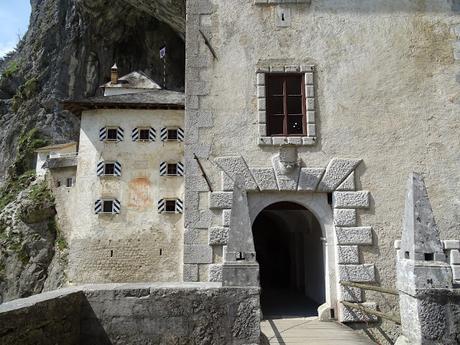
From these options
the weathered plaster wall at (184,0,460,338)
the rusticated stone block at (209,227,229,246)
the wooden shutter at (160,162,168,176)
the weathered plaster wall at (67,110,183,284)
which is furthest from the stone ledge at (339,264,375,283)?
the wooden shutter at (160,162,168,176)

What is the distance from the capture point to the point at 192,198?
8.63m

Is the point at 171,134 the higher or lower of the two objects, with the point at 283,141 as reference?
higher

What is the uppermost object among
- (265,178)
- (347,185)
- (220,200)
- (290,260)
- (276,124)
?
(276,124)

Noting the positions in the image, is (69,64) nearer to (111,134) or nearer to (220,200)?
(111,134)

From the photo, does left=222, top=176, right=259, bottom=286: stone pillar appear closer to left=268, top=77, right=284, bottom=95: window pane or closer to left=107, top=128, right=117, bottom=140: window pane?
left=268, top=77, right=284, bottom=95: window pane

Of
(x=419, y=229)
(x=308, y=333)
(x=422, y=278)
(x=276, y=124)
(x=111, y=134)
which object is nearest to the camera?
(x=422, y=278)

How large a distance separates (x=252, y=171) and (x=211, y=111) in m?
1.65

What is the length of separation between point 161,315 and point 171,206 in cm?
1270

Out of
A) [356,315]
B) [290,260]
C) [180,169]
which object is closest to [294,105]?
[356,315]

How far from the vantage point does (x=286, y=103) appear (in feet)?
30.2

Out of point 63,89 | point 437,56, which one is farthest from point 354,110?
point 63,89

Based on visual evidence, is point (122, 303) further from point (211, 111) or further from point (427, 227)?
point (211, 111)

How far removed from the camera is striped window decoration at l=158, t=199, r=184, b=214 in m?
17.3

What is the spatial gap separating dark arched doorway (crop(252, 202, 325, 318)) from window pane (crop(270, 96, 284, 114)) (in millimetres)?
2351
